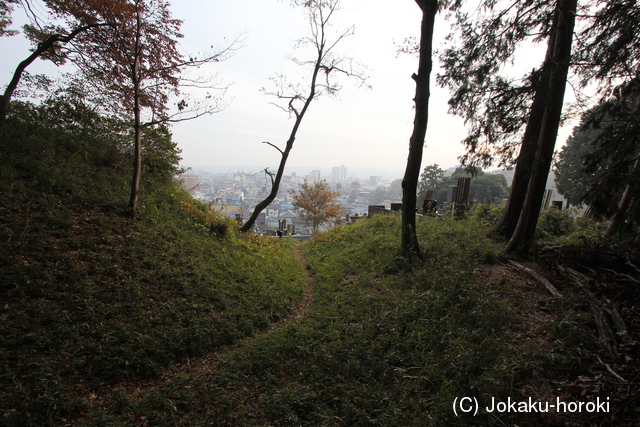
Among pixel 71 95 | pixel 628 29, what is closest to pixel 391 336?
pixel 628 29

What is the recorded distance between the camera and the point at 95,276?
4.23 metres

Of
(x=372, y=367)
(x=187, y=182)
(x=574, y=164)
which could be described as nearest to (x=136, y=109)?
(x=187, y=182)

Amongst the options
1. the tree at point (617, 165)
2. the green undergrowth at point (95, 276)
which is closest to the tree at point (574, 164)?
the tree at point (617, 165)

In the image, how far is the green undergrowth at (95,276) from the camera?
116 inches

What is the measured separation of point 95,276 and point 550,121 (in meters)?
8.49

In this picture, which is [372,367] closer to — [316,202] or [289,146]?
[289,146]

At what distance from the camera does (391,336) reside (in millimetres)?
4020

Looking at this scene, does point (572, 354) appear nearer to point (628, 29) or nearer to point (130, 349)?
point (130, 349)

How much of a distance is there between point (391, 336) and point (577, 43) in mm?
6807

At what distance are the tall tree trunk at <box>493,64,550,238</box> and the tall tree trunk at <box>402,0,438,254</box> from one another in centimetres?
213

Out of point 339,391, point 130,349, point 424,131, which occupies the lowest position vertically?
point 339,391

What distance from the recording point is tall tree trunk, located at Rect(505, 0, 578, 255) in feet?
17.9

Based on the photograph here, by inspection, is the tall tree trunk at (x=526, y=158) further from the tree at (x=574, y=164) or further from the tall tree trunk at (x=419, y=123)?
the tree at (x=574, y=164)

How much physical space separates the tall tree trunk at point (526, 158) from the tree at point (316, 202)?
14.6 metres
